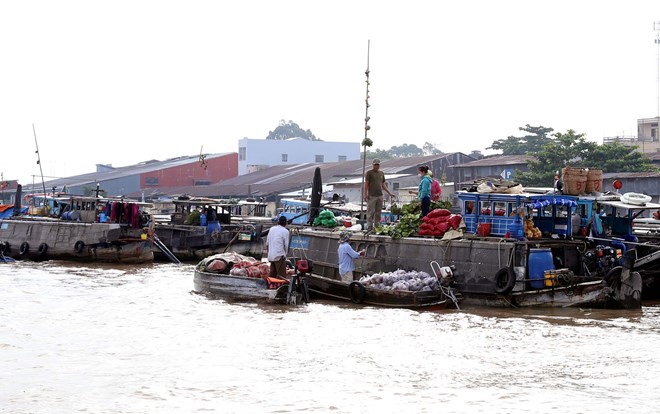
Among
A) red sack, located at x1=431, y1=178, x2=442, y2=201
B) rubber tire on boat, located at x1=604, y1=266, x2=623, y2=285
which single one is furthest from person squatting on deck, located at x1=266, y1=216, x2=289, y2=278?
rubber tire on boat, located at x1=604, y1=266, x2=623, y2=285

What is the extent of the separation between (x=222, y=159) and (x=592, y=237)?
49299 millimetres

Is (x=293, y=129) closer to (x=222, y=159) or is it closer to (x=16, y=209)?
(x=222, y=159)

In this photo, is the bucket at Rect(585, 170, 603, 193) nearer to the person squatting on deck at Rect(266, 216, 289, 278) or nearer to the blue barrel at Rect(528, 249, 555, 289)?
the blue barrel at Rect(528, 249, 555, 289)

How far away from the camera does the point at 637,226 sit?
25.4 meters

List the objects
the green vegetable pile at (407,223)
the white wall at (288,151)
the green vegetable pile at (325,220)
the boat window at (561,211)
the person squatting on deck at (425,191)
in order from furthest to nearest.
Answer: the white wall at (288,151) → the green vegetable pile at (325,220) → the boat window at (561,211) → the green vegetable pile at (407,223) → the person squatting on deck at (425,191)

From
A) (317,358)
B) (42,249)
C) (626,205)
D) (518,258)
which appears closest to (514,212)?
(518,258)

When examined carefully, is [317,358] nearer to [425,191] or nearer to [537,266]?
[537,266]

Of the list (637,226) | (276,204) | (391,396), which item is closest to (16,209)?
(276,204)

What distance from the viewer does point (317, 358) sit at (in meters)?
12.5

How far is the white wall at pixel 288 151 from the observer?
69375mm

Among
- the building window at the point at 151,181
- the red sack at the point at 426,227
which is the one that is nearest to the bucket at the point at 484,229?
the red sack at the point at 426,227

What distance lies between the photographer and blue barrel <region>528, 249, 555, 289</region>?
1675 centimetres

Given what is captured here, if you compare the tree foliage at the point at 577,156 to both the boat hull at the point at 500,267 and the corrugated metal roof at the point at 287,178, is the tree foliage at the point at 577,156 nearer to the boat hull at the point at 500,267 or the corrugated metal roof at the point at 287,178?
the corrugated metal roof at the point at 287,178

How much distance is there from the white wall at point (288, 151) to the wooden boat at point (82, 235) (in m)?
36.6
